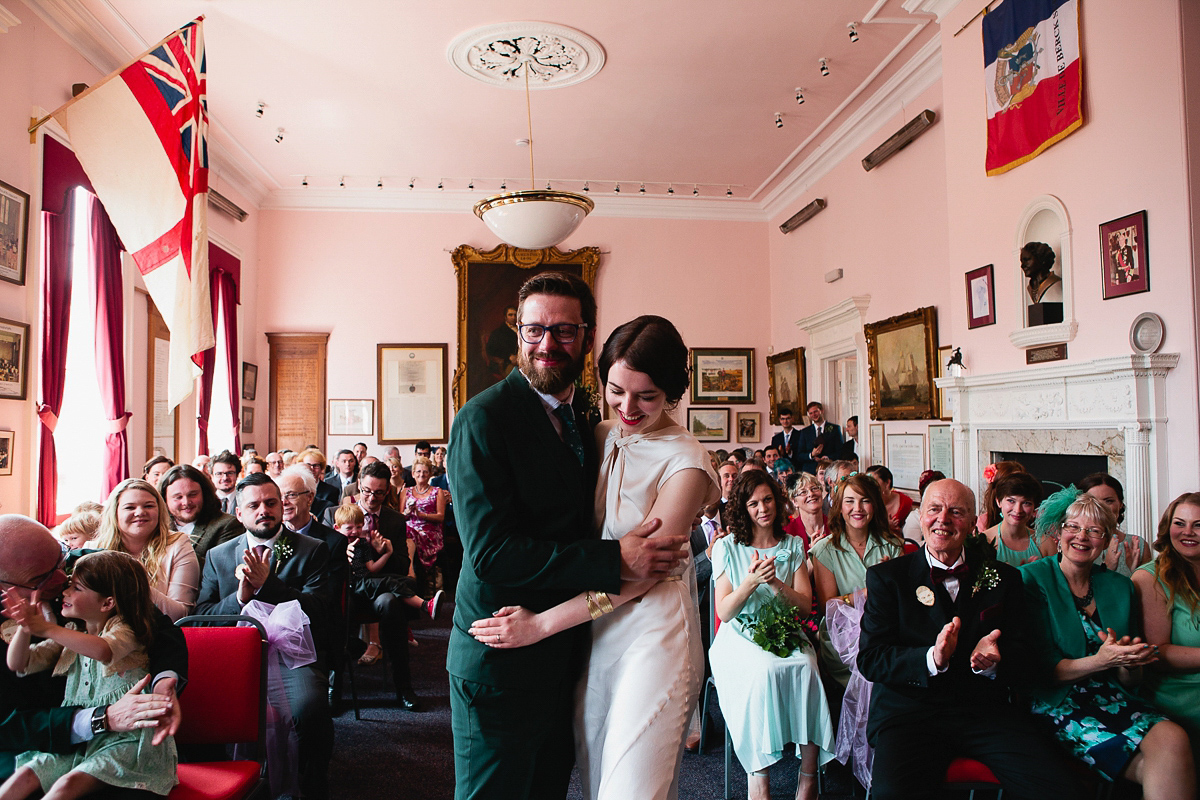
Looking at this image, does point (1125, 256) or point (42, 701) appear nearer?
point (42, 701)

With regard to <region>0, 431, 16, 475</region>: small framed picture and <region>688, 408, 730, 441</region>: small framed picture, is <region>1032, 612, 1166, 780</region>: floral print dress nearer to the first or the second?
<region>0, 431, 16, 475</region>: small framed picture

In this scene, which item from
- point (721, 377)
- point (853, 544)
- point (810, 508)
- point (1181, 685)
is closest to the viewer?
point (1181, 685)

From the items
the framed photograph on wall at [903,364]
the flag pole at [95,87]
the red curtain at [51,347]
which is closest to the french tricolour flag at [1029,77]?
the framed photograph on wall at [903,364]

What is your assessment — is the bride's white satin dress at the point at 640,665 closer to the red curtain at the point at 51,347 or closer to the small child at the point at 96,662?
the small child at the point at 96,662

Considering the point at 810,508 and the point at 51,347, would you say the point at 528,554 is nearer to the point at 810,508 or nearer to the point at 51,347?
the point at 810,508

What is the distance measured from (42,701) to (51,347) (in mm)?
5338

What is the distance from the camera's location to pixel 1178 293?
15.7ft

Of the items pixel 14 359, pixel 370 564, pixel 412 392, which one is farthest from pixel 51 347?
pixel 412 392

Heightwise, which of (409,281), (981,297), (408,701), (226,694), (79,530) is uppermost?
(409,281)

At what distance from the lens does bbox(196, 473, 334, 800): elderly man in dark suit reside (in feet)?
11.3

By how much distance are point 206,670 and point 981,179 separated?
6847 mm

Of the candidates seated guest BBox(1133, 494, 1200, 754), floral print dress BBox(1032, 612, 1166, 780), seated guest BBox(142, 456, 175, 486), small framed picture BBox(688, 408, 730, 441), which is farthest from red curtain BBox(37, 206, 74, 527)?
small framed picture BBox(688, 408, 730, 441)

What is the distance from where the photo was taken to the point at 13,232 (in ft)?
20.2

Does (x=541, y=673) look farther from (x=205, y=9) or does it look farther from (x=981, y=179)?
(x=205, y=9)
